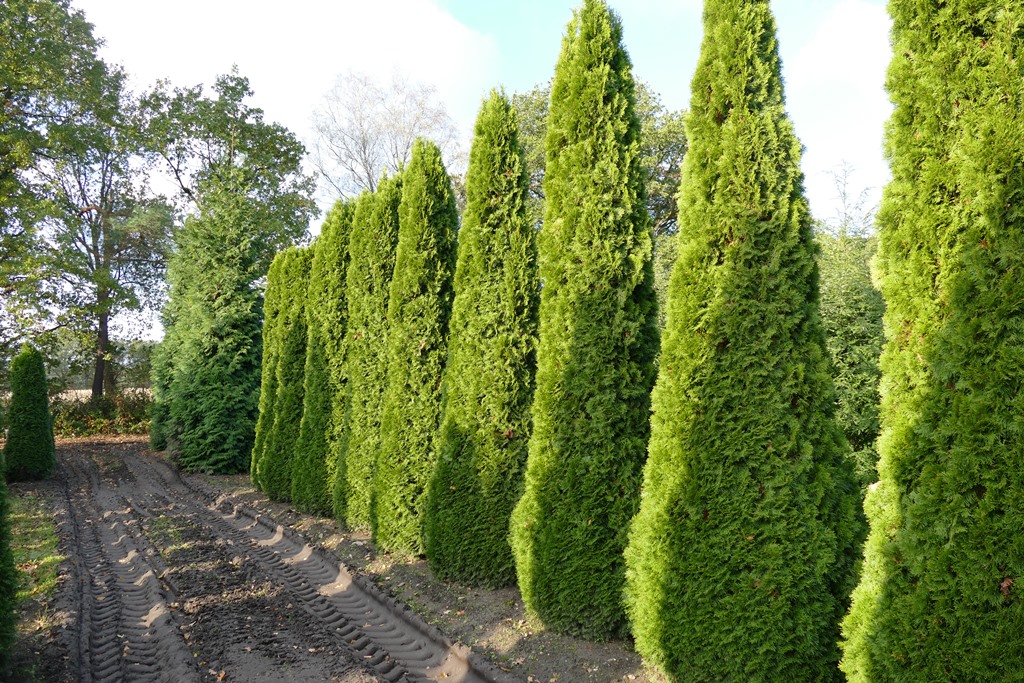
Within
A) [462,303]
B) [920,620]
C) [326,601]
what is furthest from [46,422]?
[920,620]

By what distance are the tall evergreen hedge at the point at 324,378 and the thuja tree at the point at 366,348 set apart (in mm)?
631

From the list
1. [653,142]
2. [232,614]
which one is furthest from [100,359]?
[232,614]

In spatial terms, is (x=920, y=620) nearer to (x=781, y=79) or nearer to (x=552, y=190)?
(x=781, y=79)

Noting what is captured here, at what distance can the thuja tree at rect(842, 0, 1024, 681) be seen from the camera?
2916 millimetres

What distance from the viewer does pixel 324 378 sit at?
436 inches

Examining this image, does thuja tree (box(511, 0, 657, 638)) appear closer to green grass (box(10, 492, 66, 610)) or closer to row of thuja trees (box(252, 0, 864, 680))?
row of thuja trees (box(252, 0, 864, 680))

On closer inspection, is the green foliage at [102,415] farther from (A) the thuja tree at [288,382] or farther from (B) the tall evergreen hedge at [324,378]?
(B) the tall evergreen hedge at [324,378]

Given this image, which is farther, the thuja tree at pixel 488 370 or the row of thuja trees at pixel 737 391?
the thuja tree at pixel 488 370

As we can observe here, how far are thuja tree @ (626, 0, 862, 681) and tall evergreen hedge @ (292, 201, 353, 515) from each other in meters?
7.25

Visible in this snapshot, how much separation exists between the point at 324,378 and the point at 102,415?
2059 centimetres

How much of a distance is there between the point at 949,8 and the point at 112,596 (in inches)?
333

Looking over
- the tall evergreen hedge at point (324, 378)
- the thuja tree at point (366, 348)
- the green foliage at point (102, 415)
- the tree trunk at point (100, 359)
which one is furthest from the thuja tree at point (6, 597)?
the tree trunk at point (100, 359)

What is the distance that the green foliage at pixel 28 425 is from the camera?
48.6 feet

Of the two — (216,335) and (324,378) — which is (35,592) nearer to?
(324,378)
